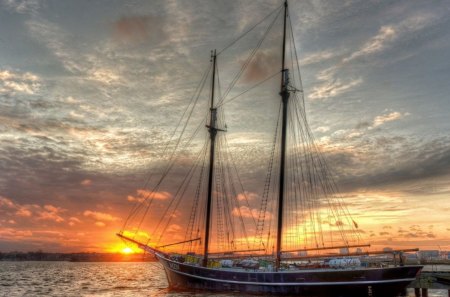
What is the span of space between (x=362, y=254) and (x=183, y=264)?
25.2 metres

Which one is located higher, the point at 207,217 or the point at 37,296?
the point at 207,217

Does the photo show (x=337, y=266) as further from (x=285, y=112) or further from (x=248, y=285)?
(x=285, y=112)

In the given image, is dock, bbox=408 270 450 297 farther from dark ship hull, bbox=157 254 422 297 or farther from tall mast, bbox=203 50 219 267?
tall mast, bbox=203 50 219 267

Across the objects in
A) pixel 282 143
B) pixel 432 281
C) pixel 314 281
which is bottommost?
pixel 432 281

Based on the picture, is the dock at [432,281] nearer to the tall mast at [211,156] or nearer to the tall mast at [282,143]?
the tall mast at [282,143]

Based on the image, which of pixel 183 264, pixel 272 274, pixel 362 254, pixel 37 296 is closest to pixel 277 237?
pixel 272 274

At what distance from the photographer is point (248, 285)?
4984cm

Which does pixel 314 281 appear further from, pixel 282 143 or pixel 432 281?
pixel 282 143

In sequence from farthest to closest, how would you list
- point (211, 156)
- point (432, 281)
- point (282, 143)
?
point (211, 156) → point (282, 143) → point (432, 281)

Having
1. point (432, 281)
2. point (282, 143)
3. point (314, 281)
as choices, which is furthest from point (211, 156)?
point (432, 281)

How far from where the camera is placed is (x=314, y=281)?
45.0 meters

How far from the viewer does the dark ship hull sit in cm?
4253

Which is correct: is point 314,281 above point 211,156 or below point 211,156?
Result: below

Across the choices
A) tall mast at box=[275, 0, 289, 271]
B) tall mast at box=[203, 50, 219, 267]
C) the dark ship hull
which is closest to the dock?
the dark ship hull
